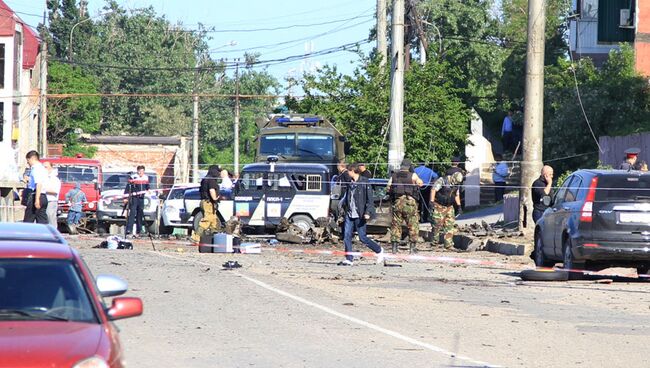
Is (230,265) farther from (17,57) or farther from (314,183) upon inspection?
(17,57)

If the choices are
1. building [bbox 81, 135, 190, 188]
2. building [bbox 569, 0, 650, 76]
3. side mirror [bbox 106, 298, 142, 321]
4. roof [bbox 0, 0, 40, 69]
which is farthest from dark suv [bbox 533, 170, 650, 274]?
building [bbox 81, 135, 190, 188]

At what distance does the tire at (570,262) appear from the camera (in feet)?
62.8

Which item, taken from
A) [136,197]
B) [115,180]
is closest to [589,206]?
[136,197]

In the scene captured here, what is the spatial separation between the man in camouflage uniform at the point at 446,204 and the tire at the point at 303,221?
4.10 metres

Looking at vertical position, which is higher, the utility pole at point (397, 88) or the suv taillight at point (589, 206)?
the utility pole at point (397, 88)

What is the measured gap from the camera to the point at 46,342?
698cm

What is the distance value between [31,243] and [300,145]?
88.1ft

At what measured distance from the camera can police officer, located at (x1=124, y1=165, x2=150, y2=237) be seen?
3112cm

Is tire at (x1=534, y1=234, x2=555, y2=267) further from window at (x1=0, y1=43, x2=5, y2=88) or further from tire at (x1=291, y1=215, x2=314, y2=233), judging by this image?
window at (x1=0, y1=43, x2=5, y2=88)

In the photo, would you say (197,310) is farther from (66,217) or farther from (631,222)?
(66,217)

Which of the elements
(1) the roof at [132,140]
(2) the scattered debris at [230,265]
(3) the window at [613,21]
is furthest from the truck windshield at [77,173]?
(1) the roof at [132,140]

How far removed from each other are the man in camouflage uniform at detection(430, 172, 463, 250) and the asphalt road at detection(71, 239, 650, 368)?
189 inches

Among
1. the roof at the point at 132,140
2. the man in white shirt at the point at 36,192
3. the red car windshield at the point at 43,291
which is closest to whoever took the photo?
the red car windshield at the point at 43,291

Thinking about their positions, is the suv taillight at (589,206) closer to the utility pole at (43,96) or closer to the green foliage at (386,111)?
the green foliage at (386,111)
